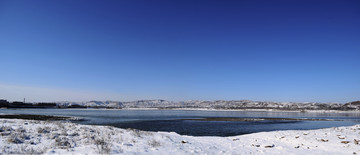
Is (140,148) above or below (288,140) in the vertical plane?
above

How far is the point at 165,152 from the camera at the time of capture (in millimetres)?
10875

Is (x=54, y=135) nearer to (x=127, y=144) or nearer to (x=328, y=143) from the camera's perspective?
(x=127, y=144)

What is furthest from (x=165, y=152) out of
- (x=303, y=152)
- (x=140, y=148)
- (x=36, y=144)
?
(x=303, y=152)

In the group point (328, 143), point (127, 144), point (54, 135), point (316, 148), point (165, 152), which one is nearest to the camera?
point (165, 152)

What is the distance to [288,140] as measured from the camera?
18.4 m

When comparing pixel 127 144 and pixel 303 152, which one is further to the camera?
pixel 303 152

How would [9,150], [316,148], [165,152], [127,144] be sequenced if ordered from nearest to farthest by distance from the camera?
[9,150] < [165,152] < [127,144] < [316,148]

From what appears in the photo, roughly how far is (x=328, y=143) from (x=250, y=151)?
788 centimetres

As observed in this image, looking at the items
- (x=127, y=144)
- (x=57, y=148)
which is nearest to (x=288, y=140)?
(x=127, y=144)

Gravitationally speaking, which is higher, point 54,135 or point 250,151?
point 54,135

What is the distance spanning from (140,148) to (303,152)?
427 inches

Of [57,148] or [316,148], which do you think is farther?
[316,148]

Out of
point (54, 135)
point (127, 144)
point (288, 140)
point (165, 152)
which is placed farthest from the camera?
point (288, 140)

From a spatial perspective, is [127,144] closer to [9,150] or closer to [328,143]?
[9,150]
